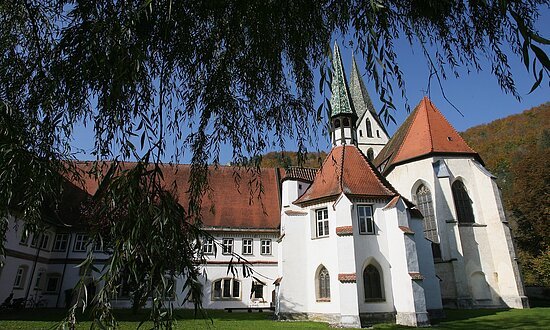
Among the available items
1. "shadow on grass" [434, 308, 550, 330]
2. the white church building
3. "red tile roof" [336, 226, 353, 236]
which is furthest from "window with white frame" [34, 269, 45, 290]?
"shadow on grass" [434, 308, 550, 330]

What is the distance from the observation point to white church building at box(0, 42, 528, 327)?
1606 cm

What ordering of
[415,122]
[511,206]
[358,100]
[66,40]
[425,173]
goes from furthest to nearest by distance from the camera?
[358,100] < [511,206] < [415,122] < [425,173] < [66,40]

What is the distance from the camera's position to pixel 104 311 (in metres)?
2.15

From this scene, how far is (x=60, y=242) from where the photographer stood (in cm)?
2445

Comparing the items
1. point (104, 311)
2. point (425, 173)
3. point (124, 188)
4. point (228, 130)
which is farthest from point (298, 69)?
point (425, 173)

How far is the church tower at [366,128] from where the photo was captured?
36.7 meters

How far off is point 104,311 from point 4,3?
394 centimetres

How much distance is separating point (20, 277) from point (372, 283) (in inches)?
782

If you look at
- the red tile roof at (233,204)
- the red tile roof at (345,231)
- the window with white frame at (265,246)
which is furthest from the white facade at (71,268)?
the red tile roof at (345,231)

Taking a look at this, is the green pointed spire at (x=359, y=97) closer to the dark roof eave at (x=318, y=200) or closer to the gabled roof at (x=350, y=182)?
the gabled roof at (x=350, y=182)

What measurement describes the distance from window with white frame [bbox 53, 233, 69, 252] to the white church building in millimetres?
65

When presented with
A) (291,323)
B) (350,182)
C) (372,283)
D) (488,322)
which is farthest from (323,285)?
(488,322)

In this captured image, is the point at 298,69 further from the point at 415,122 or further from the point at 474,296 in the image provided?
the point at 415,122

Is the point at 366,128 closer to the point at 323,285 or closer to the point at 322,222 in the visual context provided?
the point at 322,222
